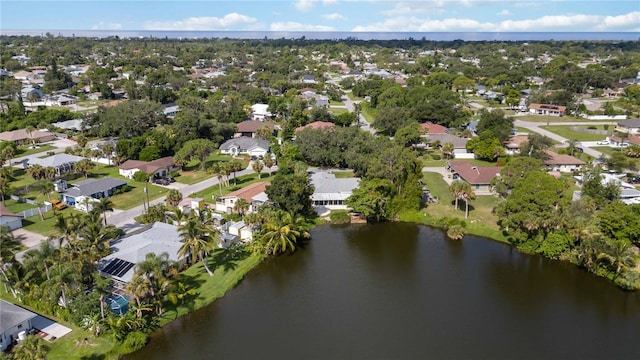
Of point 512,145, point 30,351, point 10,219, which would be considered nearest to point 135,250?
point 30,351

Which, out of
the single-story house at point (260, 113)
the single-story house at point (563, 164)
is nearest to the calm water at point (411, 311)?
the single-story house at point (563, 164)

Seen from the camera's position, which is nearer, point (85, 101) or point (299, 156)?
point (299, 156)

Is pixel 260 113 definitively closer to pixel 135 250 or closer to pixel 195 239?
pixel 135 250

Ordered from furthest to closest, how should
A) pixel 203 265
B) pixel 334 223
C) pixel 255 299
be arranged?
pixel 334 223, pixel 203 265, pixel 255 299

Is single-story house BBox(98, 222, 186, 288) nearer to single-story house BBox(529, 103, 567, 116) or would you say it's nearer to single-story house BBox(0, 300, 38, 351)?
single-story house BBox(0, 300, 38, 351)

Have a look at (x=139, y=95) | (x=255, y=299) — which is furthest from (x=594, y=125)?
(x=139, y=95)

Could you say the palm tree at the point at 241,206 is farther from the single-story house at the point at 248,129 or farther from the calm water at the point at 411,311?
the single-story house at the point at 248,129

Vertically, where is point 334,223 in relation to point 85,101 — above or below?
below

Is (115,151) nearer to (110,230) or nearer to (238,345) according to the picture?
(110,230)
